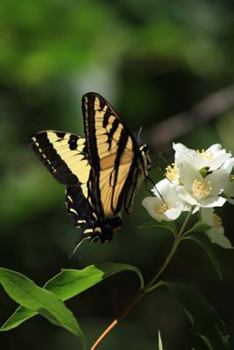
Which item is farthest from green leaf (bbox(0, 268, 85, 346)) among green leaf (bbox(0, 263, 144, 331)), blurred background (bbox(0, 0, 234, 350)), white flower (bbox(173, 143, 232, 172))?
blurred background (bbox(0, 0, 234, 350))

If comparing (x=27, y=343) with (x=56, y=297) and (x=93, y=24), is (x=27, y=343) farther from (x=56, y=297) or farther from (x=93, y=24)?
(x=56, y=297)

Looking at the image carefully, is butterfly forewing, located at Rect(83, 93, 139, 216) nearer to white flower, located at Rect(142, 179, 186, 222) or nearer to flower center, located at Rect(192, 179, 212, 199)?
white flower, located at Rect(142, 179, 186, 222)

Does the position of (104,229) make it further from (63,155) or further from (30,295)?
(30,295)


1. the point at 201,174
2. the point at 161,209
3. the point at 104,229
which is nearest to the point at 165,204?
the point at 161,209

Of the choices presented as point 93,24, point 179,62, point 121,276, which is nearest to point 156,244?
point 121,276

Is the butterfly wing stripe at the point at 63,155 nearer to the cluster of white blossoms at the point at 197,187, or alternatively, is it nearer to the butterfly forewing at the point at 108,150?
the butterfly forewing at the point at 108,150

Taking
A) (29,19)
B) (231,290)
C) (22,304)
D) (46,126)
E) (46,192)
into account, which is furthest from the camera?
(231,290)
